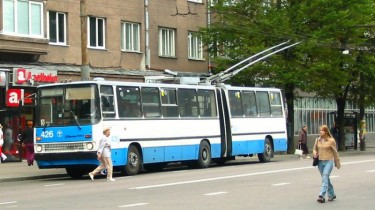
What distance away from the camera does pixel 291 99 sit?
43062 mm

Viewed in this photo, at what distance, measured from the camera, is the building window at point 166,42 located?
142 ft

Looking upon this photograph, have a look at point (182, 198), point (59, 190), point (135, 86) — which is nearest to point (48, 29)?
point (135, 86)

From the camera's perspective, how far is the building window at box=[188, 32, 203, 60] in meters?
45.3

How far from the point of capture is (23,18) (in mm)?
33594

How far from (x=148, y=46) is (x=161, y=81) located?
10133mm

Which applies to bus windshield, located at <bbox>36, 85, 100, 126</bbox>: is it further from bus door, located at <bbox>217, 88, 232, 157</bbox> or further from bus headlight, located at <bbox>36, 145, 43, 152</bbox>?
bus door, located at <bbox>217, 88, 232, 157</bbox>

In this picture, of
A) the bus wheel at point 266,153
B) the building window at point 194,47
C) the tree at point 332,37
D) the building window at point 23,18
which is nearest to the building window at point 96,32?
the building window at point 23,18

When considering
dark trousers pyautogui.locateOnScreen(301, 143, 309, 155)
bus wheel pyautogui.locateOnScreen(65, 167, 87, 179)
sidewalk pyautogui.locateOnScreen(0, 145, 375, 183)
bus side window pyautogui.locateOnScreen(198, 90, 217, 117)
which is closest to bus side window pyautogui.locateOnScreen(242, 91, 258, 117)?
bus side window pyautogui.locateOnScreen(198, 90, 217, 117)

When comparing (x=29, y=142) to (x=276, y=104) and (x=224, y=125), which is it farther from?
(x=276, y=104)

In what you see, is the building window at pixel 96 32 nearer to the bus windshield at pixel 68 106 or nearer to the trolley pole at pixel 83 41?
the trolley pole at pixel 83 41

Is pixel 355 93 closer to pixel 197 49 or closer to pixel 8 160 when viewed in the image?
pixel 197 49

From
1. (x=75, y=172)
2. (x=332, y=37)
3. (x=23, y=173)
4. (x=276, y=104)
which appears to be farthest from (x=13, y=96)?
(x=332, y=37)

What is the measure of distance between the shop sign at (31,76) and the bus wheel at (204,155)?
25.3 ft

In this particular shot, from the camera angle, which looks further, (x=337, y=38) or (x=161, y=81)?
→ (x=337, y=38)
